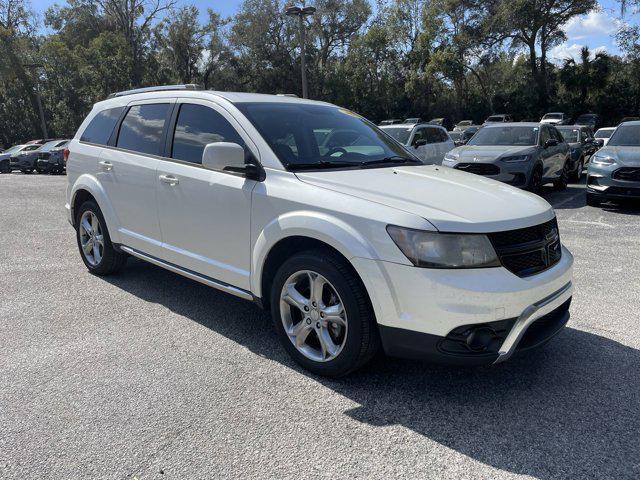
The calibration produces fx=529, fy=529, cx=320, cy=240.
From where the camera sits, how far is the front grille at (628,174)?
357 inches

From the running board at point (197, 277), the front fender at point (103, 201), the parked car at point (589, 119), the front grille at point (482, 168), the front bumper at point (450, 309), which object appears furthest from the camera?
the parked car at point (589, 119)

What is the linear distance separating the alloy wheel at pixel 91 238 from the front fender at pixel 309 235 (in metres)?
2.55

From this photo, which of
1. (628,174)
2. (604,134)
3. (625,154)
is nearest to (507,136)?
(625,154)

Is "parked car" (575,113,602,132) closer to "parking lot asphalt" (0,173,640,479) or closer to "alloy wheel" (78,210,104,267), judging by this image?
"parking lot asphalt" (0,173,640,479)

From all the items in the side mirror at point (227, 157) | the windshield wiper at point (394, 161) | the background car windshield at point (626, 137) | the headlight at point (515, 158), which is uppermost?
the side mirror at point (227, 157)

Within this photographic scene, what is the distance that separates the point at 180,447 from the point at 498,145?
1049cm

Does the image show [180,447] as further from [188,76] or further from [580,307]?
[188,76]

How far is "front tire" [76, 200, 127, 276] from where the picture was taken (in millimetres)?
5355

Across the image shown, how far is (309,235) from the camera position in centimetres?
324

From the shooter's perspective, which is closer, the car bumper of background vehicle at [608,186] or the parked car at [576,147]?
the car bumper of background vehicle at [608,186]

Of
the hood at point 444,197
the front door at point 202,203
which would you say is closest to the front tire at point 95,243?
the front door at point 202,203

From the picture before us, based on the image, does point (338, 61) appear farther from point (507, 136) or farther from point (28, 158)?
point (507, 136)

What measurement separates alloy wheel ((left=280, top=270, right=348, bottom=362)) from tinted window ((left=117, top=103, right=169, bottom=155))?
1947 mm

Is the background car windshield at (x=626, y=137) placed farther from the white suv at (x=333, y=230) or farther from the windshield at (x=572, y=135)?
the white suv at (x=333, y=230)
